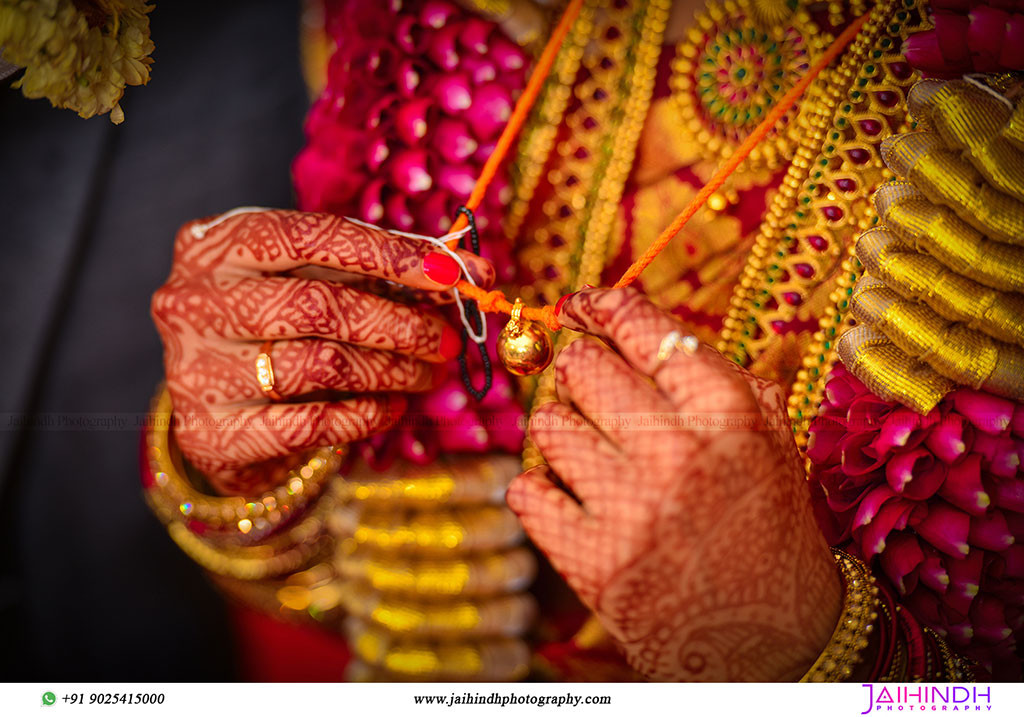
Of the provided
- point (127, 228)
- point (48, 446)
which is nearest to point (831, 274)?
point (127, 228)

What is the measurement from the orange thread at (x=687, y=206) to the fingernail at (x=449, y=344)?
5 centimetres

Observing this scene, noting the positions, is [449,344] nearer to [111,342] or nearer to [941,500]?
[941,500]

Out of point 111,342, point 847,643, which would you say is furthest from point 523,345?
point 111,342

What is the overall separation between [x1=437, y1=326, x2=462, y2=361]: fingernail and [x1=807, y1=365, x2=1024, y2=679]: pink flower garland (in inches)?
12.2

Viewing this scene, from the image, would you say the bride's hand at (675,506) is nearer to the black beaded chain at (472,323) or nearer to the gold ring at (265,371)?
the black beaded chain at (472,323)

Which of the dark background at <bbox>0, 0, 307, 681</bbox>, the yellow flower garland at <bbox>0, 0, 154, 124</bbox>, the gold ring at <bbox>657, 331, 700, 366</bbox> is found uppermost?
the yellow flower garland at <bbox>0, 0, 154, 124</bbox>

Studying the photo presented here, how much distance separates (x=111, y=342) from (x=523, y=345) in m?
0.89

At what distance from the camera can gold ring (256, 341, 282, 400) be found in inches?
22.5

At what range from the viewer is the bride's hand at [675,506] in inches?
17.2

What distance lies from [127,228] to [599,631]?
962mm
